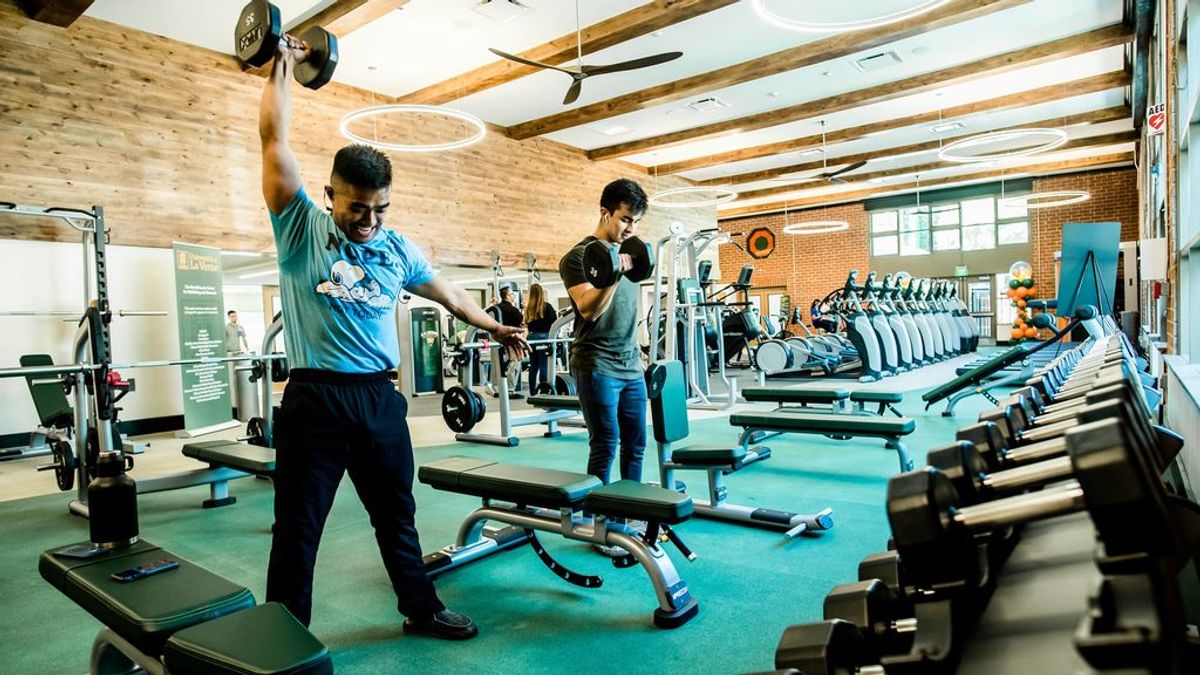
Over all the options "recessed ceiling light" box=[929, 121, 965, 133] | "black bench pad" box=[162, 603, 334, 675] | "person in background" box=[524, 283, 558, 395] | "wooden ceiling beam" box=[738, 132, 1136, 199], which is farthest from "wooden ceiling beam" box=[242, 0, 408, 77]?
"wooden ceiling beam" box=[738, 132, 1136, 199]

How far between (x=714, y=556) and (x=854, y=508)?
3.18 feet

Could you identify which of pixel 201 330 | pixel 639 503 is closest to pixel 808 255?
pixel 201 330

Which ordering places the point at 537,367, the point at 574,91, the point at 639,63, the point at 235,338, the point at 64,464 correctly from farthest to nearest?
the point at 235,338, the point at 537,367, the point at 574,91, the point at 639,63, the point at 64,464

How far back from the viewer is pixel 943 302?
39.5 ft

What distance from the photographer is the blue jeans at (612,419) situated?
2584mm

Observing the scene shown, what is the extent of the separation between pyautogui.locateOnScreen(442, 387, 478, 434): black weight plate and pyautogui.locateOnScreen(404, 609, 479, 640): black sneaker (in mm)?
3071

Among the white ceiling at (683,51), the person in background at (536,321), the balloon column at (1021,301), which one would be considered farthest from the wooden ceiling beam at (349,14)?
the balloon column at (1021,301)

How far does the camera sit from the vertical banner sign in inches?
263

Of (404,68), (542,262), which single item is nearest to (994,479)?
(404,68)

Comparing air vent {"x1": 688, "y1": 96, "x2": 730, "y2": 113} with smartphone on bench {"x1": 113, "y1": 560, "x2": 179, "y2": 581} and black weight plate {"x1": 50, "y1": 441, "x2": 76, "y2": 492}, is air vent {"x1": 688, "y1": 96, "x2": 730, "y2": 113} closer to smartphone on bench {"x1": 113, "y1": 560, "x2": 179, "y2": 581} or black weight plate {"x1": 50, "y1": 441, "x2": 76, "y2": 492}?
black weight plate {"x1": 50, "y1": 441, "x2": 76, "y2": 492}

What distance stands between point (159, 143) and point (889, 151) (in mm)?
10836

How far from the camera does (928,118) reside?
33.6ft

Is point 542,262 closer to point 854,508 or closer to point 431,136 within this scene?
point 431,136

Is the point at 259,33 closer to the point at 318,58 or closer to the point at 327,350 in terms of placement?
the point at 318,58
